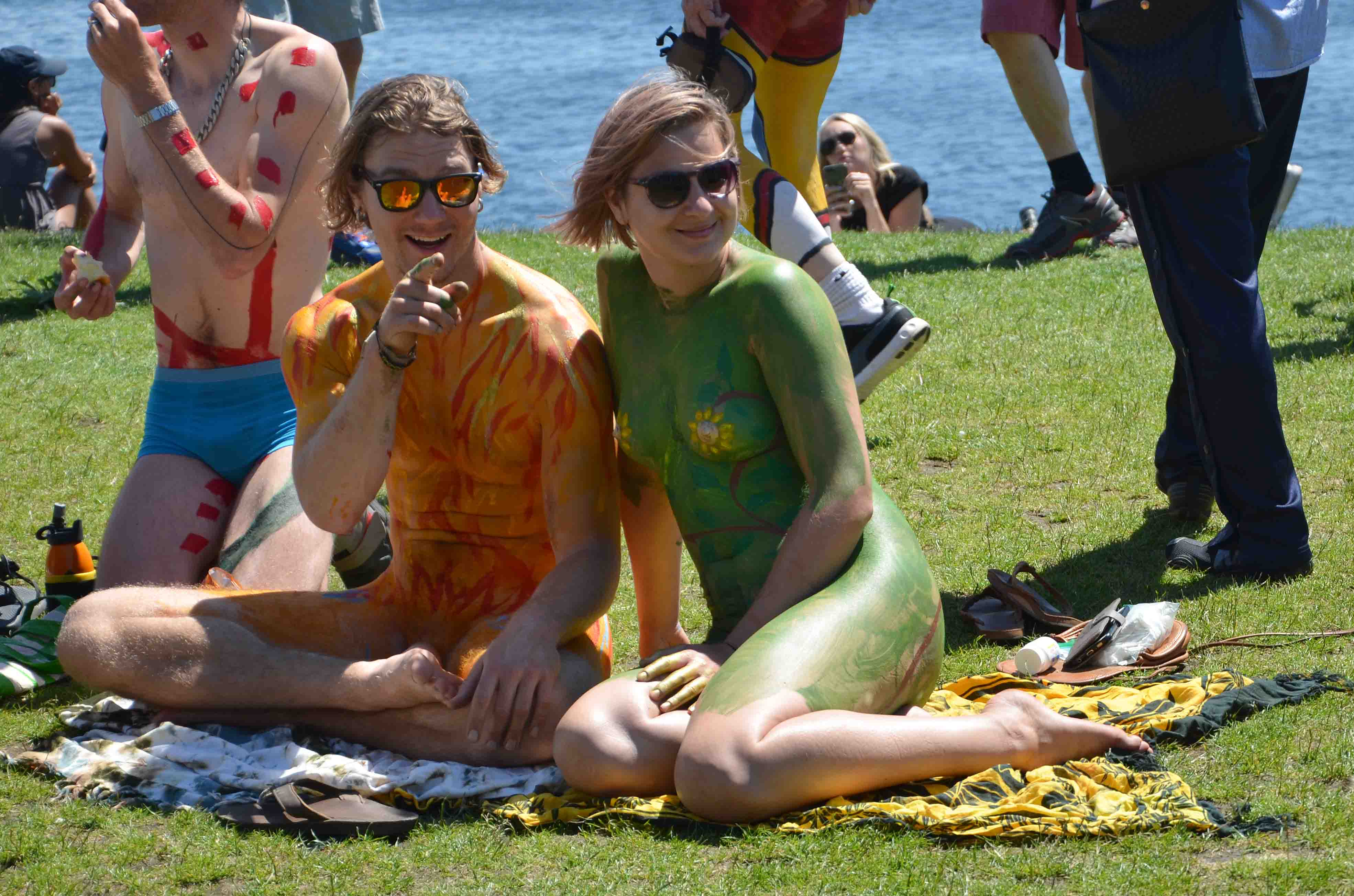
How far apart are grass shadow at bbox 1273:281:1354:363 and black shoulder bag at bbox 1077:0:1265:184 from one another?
2.69 metres

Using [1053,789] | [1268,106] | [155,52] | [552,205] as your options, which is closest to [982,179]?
[552,205]

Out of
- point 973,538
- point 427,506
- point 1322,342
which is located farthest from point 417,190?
point 1322,342

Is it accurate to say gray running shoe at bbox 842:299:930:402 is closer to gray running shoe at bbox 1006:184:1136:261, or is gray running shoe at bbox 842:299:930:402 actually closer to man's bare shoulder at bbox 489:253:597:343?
man's bare shoulder at bbox 489:253:597:343

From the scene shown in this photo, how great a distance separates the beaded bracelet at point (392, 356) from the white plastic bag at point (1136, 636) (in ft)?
6.30

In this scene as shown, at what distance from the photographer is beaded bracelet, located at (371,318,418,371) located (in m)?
3.54

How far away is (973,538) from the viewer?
5.36 metres

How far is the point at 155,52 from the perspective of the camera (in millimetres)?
4621

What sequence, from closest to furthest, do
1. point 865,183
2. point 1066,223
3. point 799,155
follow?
1. point 799,155
2. point 1066,223
3. point 865,183

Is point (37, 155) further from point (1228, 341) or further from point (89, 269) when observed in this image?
point (1228, 341)

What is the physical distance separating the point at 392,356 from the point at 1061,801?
65.9 inches

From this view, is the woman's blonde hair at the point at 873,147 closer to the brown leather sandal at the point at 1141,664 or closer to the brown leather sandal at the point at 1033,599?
the brown leather sandal at the point at 1033,599

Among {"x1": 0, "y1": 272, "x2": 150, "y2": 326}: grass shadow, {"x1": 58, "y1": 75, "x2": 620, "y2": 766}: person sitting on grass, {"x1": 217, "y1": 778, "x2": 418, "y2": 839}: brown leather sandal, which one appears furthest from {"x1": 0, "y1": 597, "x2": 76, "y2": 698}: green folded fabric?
{"x1": 0, "y1": 272, "x2": 150, "y2": 326}: grass shadow

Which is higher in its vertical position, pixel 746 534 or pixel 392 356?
pixel 392 356

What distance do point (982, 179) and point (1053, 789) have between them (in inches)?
526
